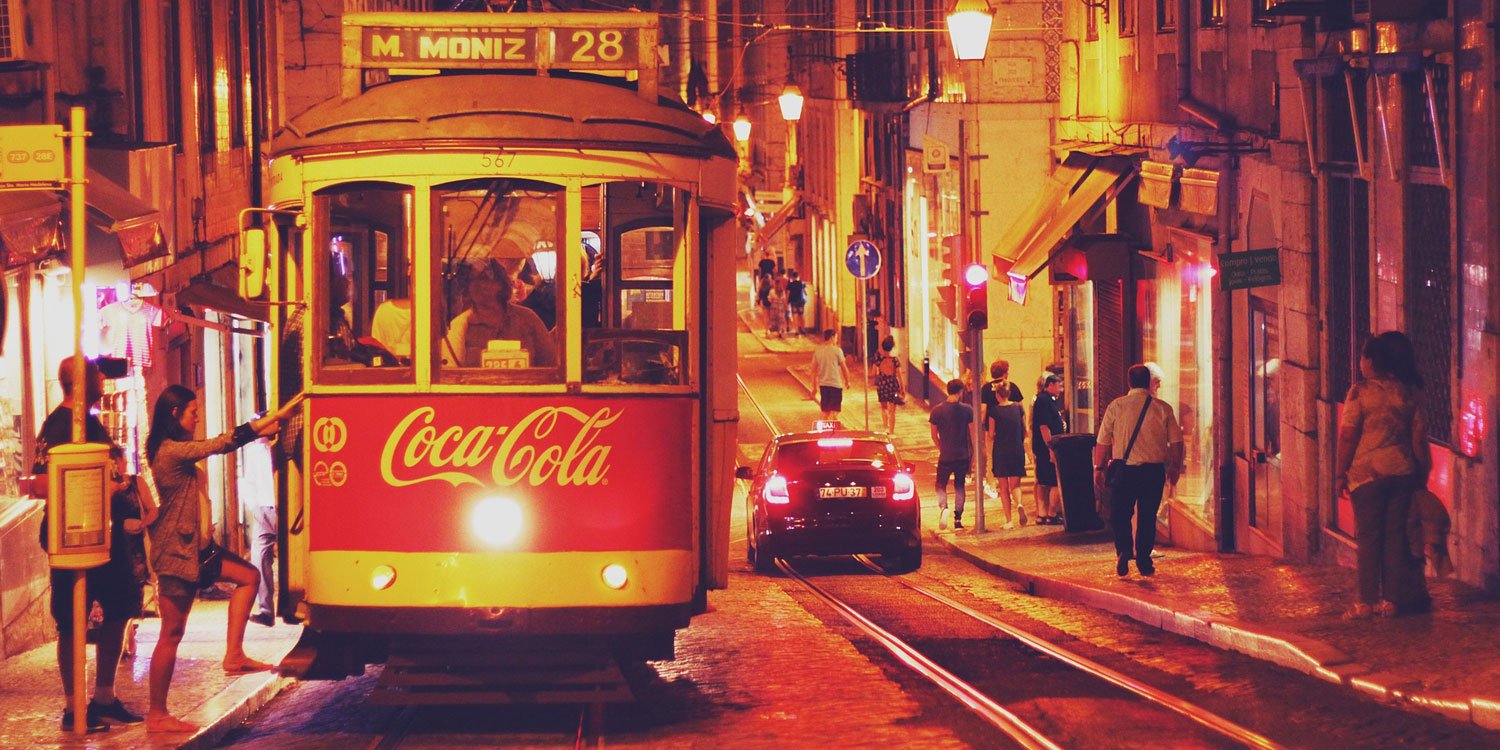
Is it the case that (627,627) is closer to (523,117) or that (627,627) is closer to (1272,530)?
(523,117)

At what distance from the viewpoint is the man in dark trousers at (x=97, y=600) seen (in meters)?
9.66

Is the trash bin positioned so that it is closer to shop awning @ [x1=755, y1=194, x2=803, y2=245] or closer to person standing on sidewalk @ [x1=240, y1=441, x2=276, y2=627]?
person standing on sidewalk @ [x1=240, y1=441, x2=276, y2=627]

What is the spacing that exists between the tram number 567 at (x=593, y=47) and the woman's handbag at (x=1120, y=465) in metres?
6.15

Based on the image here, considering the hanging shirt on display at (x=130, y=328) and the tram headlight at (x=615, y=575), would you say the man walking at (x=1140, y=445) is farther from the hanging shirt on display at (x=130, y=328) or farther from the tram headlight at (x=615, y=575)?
the hanging shirt on display at (x=130, y=328)

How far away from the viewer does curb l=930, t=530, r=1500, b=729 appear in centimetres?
Answer: 924

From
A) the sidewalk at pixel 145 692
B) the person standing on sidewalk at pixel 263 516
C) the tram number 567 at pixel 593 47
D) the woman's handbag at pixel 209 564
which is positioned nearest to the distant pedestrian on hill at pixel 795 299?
the person standing on sidewalk at pixel 263 516

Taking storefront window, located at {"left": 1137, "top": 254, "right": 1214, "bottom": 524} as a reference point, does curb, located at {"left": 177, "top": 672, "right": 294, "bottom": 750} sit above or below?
below

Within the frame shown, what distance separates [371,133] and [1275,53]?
31.4 ft

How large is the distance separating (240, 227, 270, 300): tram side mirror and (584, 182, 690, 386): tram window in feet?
4.98

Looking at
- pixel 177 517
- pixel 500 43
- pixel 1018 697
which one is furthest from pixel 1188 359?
pixel 177 517

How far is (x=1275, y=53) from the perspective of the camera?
55.1 ft

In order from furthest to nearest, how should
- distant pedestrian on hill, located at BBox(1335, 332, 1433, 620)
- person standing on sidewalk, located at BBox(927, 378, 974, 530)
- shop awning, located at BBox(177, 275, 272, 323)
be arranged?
person standing on sidewalk, located at BBox(927, 378, 974, 530) < shop awning, located at BBox(177, 275, 272, 323) < distant pedestrian on hill, located at BBox(1335, 332, 1433, 620)

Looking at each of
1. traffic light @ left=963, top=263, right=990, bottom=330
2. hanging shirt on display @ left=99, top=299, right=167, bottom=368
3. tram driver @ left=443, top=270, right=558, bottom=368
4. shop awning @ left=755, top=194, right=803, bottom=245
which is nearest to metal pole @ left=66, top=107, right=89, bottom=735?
tram driver @ left=443, top=270, right=558, bottom=368

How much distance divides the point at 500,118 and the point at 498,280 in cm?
79
